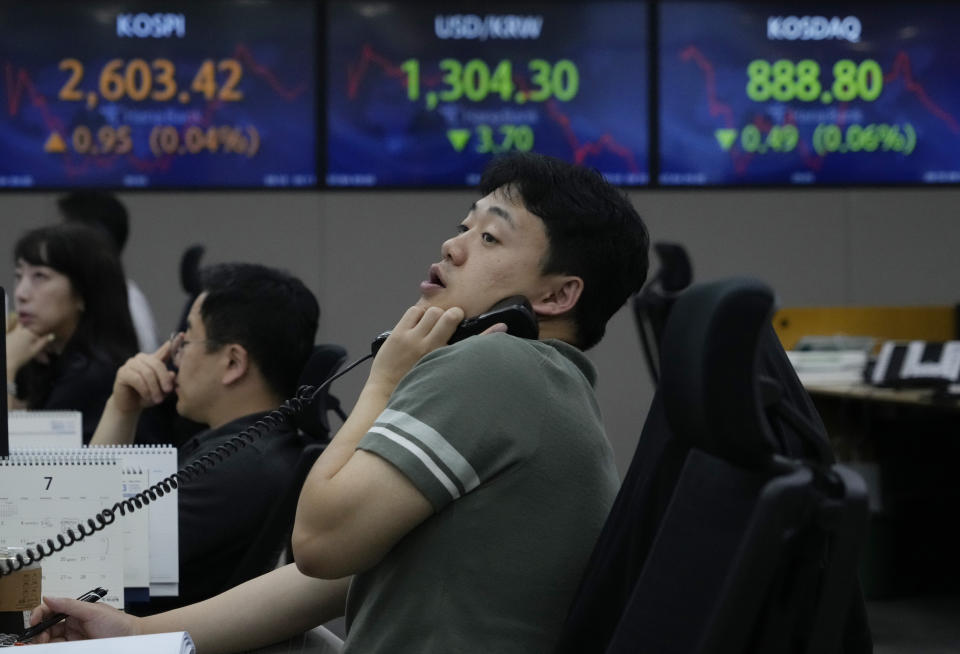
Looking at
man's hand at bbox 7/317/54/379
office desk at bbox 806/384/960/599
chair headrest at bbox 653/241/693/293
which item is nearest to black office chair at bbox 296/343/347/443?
man's hand at bbox 7/317/54/379

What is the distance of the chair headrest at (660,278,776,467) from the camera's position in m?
0.98

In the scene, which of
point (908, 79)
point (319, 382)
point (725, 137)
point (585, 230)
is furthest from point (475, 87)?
point (585, 230)

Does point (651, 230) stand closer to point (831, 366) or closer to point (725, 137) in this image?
point (725, 137)

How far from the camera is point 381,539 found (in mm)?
1312

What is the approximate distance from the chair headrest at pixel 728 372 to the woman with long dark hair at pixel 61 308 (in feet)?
8.07

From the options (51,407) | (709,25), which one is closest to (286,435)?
(51,407)

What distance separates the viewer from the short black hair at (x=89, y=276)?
329cm

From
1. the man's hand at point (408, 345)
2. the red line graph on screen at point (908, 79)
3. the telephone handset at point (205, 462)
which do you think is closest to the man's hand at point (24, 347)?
the telephone handset at point (205, 462)

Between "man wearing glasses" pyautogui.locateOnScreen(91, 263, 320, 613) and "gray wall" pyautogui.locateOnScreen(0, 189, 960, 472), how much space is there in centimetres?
291

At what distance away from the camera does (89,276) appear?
3305mm

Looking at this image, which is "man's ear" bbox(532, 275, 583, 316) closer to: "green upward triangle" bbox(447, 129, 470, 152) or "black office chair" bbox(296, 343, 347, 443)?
"black office chair" bbox(296, 343, 347, 443)

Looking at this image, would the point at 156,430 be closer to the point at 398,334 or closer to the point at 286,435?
the point at 286,435

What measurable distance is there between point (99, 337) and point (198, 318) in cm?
101

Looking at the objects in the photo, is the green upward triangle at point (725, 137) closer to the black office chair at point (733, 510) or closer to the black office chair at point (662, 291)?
the black office chair at point (662, 291)
